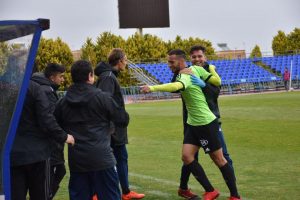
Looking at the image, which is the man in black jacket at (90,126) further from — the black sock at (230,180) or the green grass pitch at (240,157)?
the green grass pitch at (240,157)

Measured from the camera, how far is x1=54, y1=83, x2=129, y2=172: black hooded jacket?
5.58 m

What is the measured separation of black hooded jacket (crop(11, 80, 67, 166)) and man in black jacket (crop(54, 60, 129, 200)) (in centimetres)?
17

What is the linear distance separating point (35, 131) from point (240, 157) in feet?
20.3

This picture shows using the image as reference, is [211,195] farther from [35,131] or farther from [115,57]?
[35,131]

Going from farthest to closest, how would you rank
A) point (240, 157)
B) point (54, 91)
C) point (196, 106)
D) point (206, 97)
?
point (240, 157)
point (206, 97)
point (196, 106)
point (54, 91)

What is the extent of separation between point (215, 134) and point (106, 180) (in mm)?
2050

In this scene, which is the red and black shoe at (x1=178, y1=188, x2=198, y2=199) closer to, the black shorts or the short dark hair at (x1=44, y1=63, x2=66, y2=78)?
the black shorts

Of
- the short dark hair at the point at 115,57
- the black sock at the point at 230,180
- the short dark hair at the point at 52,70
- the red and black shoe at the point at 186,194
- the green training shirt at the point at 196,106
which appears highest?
the short dark hair at the point at 115,57

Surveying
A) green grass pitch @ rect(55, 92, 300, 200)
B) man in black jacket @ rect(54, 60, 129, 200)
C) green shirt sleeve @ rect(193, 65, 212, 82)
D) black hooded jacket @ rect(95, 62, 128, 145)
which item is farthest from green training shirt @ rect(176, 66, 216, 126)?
man in black jacket @ rect(54, 60, 129, 200)

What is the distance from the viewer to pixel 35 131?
5.77m

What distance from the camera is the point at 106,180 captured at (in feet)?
18.6

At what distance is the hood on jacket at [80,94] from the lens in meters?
5.57

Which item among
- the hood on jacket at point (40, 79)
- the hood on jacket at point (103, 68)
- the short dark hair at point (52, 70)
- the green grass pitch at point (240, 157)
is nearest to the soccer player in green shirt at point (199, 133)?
the green grass pitch at point (240, 157)

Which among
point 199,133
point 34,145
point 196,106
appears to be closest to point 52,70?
point 34,145
